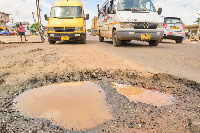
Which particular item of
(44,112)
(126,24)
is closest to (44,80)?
(44,112)

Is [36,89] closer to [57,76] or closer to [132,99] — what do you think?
[57,76]

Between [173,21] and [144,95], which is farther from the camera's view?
[173,21]

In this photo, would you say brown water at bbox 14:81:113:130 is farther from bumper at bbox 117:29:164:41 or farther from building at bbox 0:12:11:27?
building at bbox 0:12:11:27

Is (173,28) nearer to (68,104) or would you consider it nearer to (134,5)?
(134,5)

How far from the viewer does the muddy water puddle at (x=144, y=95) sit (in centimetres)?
235

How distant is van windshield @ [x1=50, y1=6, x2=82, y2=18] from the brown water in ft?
23.5

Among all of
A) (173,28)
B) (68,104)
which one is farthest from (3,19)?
(68,104)

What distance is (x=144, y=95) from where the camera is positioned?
8.43 feet

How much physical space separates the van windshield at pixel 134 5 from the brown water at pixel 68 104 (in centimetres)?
528

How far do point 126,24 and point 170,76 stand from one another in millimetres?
4207

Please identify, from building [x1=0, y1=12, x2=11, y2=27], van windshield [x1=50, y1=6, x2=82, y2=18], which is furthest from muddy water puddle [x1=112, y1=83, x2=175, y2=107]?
building [x1=0, y1=12, x2=11, y2=27]

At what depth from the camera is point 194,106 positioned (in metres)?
2.14

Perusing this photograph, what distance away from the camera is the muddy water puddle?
2354 millimetres

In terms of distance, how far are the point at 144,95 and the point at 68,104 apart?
1.08m
